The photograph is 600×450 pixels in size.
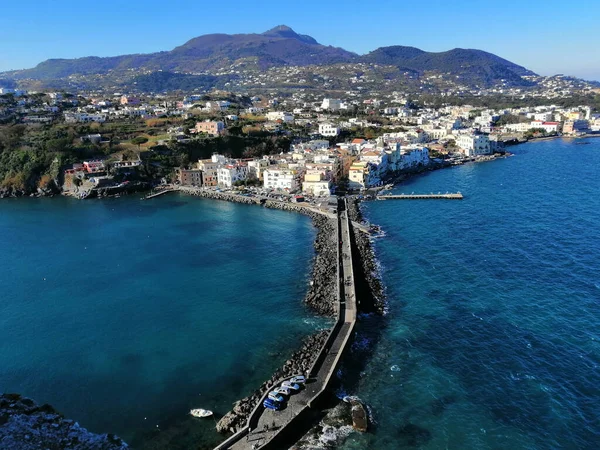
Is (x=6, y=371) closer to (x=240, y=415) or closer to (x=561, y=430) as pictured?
(x=240, y=415)

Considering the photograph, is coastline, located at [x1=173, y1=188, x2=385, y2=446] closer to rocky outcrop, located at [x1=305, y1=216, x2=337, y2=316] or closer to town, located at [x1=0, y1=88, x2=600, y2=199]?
rocky outcrop, located at [x1=305, y1=216, x2=337, y2=316]

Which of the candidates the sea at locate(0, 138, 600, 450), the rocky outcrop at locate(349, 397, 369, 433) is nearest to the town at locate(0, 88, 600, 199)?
the sea at locate(0, 138, 600, 450)

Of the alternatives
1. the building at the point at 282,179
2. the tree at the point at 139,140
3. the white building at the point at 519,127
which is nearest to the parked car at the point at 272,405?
the building at the point at 282,179

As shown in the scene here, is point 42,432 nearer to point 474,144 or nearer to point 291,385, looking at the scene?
point 291,385

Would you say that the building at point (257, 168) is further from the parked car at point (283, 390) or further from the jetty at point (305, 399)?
the parked car at point (283, 390)

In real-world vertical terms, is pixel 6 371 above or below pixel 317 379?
below

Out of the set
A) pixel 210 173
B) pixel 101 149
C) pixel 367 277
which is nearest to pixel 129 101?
pixel 101 149

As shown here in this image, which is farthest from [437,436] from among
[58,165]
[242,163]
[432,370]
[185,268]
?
[58,165]
